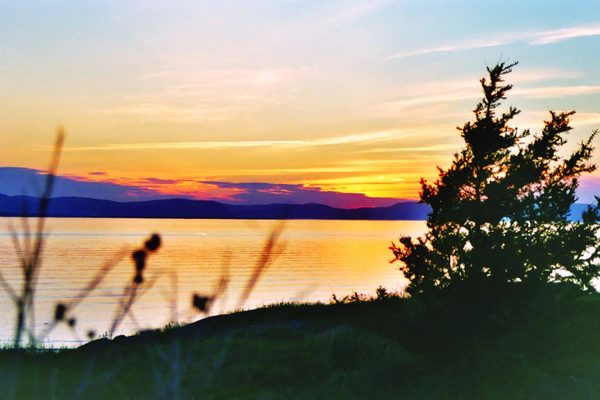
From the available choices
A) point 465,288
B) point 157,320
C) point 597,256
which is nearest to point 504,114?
point 597,256

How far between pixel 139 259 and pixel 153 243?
0.32ft

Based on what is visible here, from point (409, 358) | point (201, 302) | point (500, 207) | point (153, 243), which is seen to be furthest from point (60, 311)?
point (500, 207)

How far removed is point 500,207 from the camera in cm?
2158

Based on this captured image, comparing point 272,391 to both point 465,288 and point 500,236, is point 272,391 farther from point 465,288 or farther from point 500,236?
point 500,236

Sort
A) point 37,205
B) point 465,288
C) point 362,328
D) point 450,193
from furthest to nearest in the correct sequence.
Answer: point 450,193
point 362,328
point 465,288
point 37,205

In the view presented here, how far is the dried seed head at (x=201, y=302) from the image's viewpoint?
2586 millimetres

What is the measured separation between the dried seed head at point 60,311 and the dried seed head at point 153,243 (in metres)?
0.37

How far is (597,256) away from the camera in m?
23.4

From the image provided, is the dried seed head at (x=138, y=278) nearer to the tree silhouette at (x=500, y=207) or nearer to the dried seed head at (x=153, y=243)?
the dried seed head at (x=153, y=243)

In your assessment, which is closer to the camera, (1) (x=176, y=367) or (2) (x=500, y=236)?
(1) (x=176, y=367)

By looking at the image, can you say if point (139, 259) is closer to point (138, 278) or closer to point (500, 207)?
point (138, 278)

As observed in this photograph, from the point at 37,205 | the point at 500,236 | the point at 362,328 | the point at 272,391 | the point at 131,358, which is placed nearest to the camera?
the point at 37,205

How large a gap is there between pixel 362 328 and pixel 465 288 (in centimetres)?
346

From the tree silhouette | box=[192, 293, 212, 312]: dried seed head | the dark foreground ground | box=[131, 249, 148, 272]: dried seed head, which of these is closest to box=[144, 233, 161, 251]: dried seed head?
box=[131, 249, 148, 272]: dried seed head
